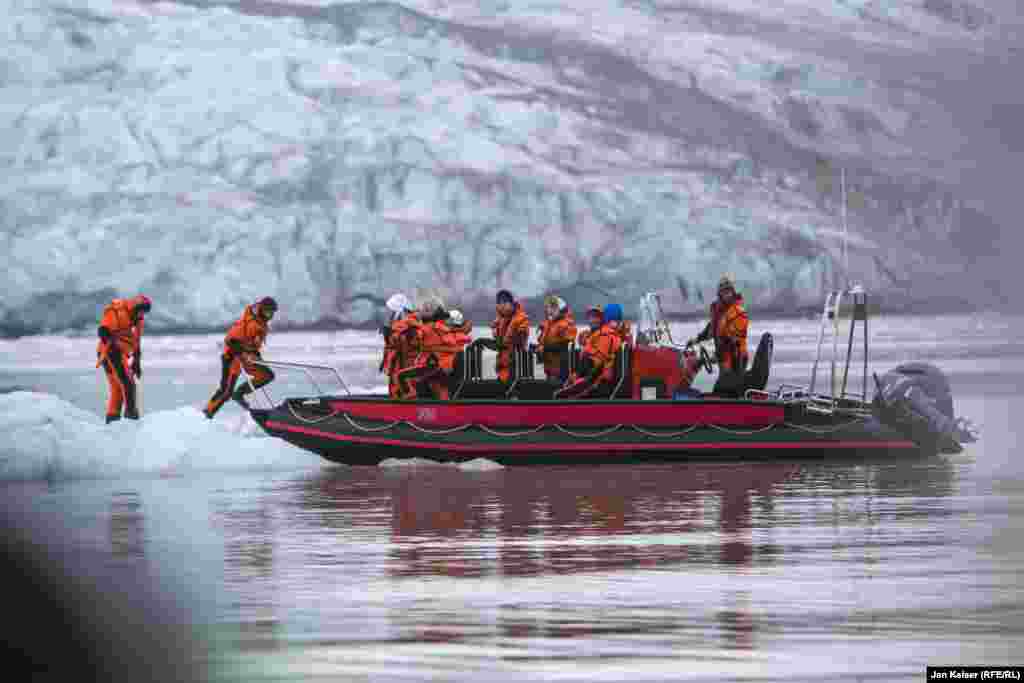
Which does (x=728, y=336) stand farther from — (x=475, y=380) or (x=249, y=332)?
(x=249, y=332)

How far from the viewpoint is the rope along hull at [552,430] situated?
814 inches

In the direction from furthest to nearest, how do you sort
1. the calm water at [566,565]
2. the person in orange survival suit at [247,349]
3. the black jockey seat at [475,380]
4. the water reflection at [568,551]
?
the person in orange survival suit at [247,349] < the black jockey seat at [475,380] < the water reflection at [568,551] < the calm water at [566,565]

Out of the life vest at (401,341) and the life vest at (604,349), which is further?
the life vest at (401,341)

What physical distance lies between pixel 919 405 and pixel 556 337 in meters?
3.82

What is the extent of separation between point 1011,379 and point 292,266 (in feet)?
123

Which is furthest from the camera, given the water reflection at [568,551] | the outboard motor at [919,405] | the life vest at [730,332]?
the life vest at [730,332]

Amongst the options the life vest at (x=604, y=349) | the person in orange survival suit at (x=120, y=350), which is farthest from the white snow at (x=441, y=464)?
the person in orange survival suit at (x=120, y=350)

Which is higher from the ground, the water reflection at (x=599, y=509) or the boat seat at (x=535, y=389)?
the boat seat at (x=535, y=389)

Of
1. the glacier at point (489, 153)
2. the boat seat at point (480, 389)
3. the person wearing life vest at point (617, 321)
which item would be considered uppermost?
the glacier at point (489, 153)

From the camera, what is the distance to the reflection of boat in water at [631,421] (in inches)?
815

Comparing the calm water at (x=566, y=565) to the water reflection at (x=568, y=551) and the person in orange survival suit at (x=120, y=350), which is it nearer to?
the water reflection at (x=568, y=551)

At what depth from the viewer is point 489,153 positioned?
8888 centimetres

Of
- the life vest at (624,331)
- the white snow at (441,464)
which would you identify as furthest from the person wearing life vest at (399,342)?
the life vest at (624,331)

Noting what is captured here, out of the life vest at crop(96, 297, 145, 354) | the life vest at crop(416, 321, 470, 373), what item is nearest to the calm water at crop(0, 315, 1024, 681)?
the life vest at crop(416, 321, 470, 373)
